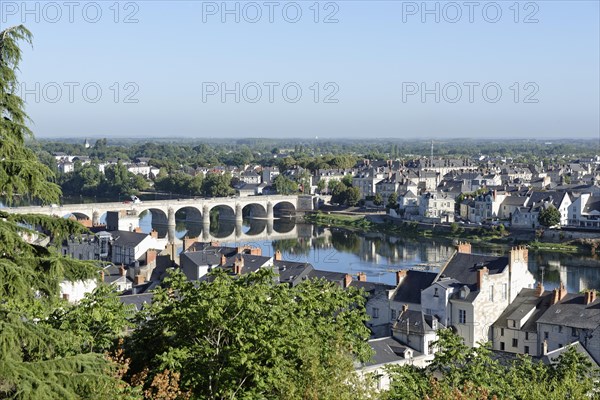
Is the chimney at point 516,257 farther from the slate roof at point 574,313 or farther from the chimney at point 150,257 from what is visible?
the chimney at point 150,257

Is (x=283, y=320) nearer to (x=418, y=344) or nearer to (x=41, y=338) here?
(x=41, y=338)

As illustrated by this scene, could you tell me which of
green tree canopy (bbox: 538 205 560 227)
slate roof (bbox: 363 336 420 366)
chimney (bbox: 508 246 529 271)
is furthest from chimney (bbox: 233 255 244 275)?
green tree canopy (bbox: 538 205 560 227)

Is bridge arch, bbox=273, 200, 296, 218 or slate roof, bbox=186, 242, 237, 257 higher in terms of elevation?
slate roof, bbox=186, 242, 237, 257

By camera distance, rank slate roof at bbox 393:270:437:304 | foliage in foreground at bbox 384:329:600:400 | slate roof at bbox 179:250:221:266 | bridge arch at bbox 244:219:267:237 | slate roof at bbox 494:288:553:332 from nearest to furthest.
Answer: foliage in foreground at bbox 384:329:600:400 < slate roof at bbox 494:288:553:332 < slate roof at bbox 393:270:437:304 < slate roof at bbox 179:250:221:266 < bridge arch at bbox 244:219:267:237

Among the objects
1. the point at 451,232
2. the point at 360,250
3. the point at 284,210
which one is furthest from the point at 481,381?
the point at 284,210

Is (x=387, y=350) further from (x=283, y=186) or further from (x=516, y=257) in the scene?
(x=283, y=186)

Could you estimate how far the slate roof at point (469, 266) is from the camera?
876 inches

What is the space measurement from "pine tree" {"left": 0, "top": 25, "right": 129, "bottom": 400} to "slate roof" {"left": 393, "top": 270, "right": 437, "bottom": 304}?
53.4ft

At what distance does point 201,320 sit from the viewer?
10000mm

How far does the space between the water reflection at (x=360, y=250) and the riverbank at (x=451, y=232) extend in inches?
56.4

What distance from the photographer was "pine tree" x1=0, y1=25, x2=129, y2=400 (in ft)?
18.6

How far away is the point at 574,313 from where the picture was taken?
800 inches

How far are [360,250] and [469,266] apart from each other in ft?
84.7

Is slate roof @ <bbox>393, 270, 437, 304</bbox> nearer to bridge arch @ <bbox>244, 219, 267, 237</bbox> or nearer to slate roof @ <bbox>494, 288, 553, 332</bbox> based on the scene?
slate roof @ <bbox>494, 288, 553, 332</bbox>
